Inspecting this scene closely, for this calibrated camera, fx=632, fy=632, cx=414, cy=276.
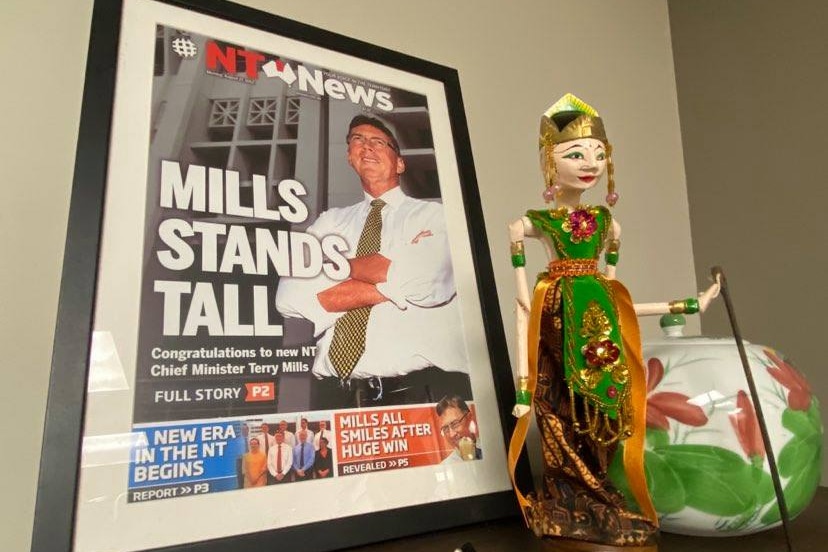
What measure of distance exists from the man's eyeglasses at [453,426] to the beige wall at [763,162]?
568mm

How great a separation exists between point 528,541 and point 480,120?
0.58 m

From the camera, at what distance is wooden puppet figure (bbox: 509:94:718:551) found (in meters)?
0.56

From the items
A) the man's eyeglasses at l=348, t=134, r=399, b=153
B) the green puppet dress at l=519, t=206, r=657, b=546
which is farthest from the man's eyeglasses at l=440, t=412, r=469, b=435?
the man's eyeglasses at l=348, t=134, r=399, b=153

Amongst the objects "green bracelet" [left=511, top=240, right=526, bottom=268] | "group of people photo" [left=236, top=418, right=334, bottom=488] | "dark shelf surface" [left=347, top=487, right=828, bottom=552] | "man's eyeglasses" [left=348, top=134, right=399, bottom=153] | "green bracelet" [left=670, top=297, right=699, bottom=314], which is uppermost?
"man's eyeglasses" [left=348, top=134, right=399, bottom=153]

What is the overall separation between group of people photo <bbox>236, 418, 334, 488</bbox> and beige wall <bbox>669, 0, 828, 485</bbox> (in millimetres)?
729

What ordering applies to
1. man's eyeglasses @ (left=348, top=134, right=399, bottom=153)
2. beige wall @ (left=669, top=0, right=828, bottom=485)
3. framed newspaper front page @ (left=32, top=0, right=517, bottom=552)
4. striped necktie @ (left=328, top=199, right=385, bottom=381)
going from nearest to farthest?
framed newspaper front page @ (left=32, top=0, right=517, bottom=552) < striped necktie @ (left=328, top=199, right=385, bottom=381) < man's eyeglasses @ (left=348, top=134, right=399, bottom=153) < beige wall @ (left=669, top=0, right=828, bottom=485)

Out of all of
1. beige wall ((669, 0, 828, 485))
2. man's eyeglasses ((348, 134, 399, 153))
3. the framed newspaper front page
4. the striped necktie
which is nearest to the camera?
the framed newspaper front page

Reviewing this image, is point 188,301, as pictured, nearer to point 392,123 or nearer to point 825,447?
point 392,123

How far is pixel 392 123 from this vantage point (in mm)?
781

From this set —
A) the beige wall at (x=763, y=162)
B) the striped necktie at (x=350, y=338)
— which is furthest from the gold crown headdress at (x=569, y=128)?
the beige wall at (x=763, y=162)

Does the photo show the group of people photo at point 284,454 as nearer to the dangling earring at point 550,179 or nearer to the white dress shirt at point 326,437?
the white dress shirt at point 326,437

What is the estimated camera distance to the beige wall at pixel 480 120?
595mm

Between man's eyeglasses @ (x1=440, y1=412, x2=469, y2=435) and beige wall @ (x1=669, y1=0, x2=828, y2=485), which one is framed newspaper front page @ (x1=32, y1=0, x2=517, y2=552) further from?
beige wall @ (x1=669, y1=0, x2=828, y2=485)

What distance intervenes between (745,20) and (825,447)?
2.25 ft
